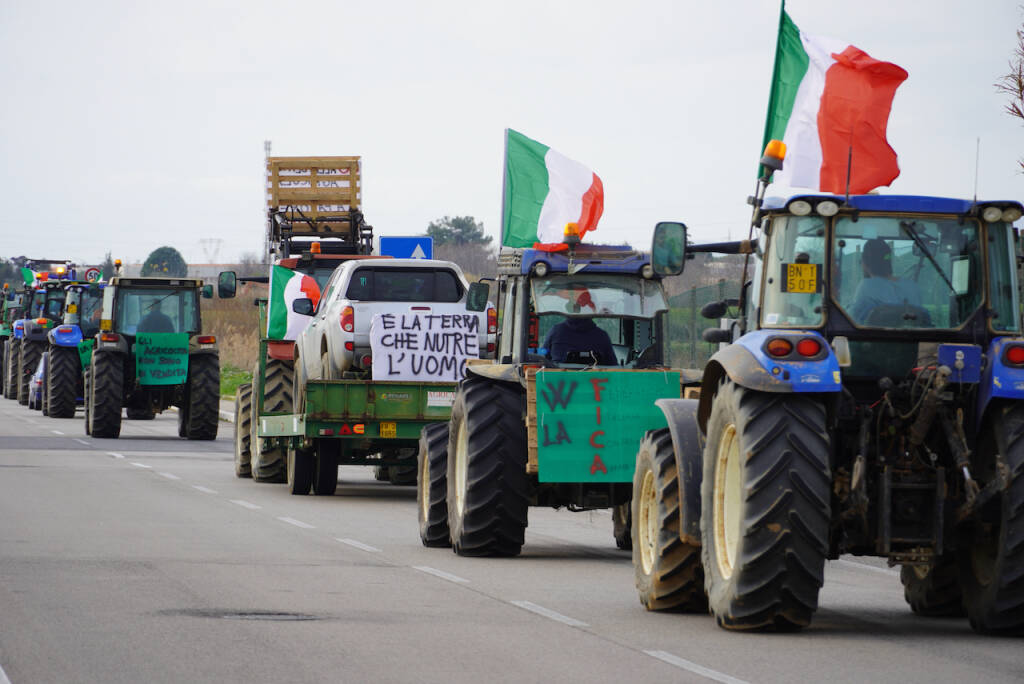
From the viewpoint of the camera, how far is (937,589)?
1053 centimetres

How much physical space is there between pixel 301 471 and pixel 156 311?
13793 mm

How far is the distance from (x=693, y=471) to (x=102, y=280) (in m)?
33.9

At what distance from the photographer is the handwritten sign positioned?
19859mm

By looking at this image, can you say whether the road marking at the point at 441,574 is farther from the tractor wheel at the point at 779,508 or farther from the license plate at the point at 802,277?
the license plate at the point at 802,277

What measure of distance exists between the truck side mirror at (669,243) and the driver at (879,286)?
999 millimetres

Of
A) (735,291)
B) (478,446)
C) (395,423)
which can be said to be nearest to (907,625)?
(478,446)

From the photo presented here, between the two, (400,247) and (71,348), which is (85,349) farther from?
(400,247)

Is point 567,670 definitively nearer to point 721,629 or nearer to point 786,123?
point 721,629

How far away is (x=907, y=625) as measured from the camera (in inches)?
409

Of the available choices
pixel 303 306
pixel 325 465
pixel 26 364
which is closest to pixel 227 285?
pixel 303 306

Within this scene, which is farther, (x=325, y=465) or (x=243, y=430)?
(x=243, y=430)

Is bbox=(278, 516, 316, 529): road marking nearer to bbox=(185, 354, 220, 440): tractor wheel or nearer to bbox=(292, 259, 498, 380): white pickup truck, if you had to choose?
bbox=(292, 259, 498, 380): white pickup truck

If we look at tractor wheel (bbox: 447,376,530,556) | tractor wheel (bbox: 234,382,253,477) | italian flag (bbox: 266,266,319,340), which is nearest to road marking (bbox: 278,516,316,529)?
tractor wheel (bbox: 447,376,530,556)

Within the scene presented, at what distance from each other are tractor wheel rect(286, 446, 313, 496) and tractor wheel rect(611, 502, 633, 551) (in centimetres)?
656
